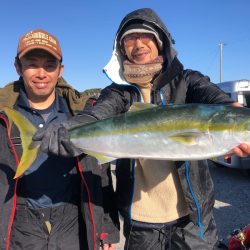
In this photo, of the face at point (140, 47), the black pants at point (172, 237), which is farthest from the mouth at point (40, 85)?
the black pants at point (172, 237)

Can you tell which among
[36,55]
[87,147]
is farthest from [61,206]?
[36,55]

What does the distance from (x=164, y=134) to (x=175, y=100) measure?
0.48 metres

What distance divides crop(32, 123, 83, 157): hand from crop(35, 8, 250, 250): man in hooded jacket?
377 mm

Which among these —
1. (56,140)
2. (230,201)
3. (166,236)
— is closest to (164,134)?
(56,140)

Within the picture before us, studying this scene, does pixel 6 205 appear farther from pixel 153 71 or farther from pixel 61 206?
pixel 153 71

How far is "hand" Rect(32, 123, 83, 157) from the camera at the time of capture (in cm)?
311

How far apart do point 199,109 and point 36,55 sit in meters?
1.70

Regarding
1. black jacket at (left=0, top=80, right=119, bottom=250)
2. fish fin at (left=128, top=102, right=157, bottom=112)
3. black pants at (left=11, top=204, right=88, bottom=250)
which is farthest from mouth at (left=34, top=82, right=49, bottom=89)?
black pants at (left=11, top=204, right=88, bottom=250)

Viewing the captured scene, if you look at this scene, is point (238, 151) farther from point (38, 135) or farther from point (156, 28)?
point (38, 135)

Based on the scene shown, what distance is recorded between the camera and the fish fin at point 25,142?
321 centimetres

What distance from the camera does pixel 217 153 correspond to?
3039mm

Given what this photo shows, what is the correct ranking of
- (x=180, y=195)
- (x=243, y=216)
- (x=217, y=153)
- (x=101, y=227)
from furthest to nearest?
(x=243, y=216) < (x=101, y=227) < (x=180, y=195) < (x=217, y=153)

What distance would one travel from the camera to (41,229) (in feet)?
11.8

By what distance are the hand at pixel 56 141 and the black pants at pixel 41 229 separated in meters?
0.73
